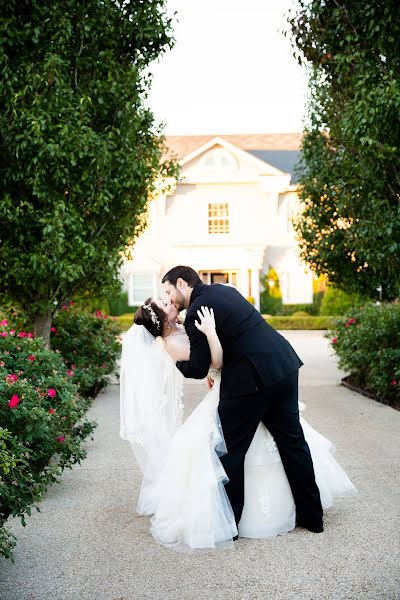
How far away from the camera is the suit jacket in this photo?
5.04 metres

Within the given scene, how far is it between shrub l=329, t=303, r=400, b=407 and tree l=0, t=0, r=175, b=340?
4.04 m

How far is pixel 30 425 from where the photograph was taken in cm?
530

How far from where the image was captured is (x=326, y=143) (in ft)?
50.9

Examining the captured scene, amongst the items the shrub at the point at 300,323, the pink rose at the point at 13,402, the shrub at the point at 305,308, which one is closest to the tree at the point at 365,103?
the pink rose at the point at 13,402

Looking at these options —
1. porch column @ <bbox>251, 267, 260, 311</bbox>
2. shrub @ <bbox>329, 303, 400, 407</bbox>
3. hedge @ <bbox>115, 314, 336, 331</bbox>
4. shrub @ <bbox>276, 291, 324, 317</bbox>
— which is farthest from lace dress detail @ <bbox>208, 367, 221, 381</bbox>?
porch column @ <bbox>251, 267, 260, 311</bbox>

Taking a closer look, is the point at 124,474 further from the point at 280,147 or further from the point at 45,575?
the point at 280,147

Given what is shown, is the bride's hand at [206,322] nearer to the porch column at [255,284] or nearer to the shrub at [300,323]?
the shrub at [300,323]

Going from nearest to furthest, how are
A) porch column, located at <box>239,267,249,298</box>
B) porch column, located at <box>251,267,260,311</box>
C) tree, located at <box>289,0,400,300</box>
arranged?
tree, located at <box>289,0,400,300</box>
porch column, located at <box>251,267,260,311</box>
porch column, located at <box>239,267,249,298</box>

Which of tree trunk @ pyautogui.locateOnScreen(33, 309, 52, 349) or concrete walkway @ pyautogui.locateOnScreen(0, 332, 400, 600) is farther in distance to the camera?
tree trunk @ pyautogui.locateOnScreen(33, 309, 52, 349)

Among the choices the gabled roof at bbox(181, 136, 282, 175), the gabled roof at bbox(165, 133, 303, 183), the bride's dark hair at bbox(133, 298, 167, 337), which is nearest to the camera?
the bride's dark hair at bbox(133, 298, 167, 337)

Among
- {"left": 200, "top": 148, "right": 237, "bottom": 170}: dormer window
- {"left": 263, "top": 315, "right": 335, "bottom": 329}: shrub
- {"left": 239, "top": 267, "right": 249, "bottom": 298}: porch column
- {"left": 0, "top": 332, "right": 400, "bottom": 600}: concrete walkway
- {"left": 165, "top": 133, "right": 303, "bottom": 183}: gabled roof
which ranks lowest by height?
{"left": 263, "top": 315, "right": 335, "bottom": 329}: shrub

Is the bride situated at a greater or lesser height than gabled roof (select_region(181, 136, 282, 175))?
lesser

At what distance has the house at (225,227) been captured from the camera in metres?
34.7

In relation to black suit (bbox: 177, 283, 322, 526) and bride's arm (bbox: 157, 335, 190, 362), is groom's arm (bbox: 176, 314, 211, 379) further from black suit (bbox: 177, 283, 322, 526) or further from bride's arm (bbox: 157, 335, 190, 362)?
bride's arm (bbox: 157, 335, 190, 362)
